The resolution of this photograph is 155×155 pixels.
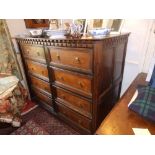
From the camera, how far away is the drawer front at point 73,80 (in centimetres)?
126

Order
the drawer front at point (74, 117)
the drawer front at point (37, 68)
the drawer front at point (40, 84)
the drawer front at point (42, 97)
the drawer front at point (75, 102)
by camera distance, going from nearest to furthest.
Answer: the drawer front at point (75, 102), the drawer front at point (74, 117), the drawer front at point (37, 68), the drawer front at point (40, 84), the drawer front at point (42, 97)

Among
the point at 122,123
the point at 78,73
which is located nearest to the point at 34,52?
the point at 78,73

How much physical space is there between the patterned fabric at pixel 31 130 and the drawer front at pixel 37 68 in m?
0.72

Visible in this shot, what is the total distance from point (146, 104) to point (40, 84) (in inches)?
58.1

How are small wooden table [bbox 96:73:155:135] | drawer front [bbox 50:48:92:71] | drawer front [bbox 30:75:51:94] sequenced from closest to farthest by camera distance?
small wooden table [bbox 96:73:155:135], drawer front [bbox 50:48:92:71], drawer front [bbox 30:75:51:94]

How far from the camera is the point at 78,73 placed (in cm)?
126

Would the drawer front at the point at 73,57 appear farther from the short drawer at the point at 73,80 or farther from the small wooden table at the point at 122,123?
the small wooden table at the point at 122,123

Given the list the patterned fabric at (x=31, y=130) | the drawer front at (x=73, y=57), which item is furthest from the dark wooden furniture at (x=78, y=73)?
the patterned fabric at (x=31, y=130)

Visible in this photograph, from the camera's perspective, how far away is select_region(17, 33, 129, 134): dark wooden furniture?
1.14 m

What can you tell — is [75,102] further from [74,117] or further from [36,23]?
[36,23]

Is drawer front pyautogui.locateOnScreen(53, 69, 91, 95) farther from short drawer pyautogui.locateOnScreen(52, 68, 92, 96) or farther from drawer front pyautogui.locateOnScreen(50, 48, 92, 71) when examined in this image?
drawer front pyautogui.locateOnScreen(50, 48, 92, 71)

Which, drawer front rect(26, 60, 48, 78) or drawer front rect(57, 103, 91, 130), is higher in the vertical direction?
drawer front rect(26, 60, 48, 78)

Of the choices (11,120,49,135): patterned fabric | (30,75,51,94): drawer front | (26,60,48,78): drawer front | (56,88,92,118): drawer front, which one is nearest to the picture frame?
(26,60,48,78): drawer front
